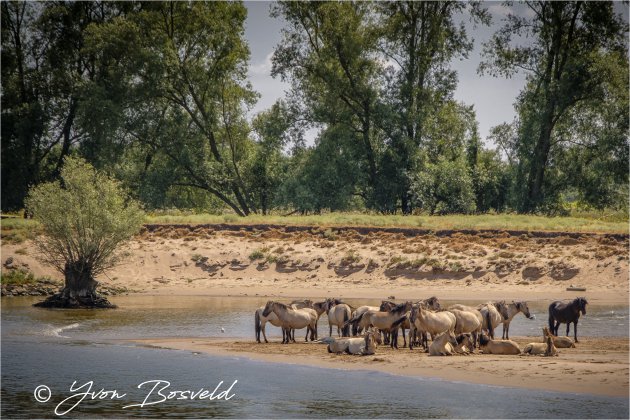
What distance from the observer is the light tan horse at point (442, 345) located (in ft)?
76.8

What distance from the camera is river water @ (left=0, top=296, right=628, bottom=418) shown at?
62.4ft

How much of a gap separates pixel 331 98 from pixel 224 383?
43.9 meters

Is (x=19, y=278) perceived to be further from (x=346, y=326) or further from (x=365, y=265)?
(x=346, y=326)

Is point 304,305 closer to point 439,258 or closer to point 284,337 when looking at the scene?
point 284,337

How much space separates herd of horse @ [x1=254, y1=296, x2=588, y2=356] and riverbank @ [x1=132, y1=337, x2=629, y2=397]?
0.38 m

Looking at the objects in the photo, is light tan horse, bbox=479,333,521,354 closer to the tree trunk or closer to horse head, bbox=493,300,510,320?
horse head, bbox=493,300,510,320

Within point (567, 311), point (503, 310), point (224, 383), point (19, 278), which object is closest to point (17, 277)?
point (19, 278)

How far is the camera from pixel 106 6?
6619 cm

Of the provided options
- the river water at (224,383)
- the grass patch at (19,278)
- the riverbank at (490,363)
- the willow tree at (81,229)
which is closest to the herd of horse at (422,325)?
the riverbank at (490,363)

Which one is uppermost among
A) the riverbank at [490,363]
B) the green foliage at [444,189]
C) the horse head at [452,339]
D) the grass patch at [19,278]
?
the green foliage at [444,189]

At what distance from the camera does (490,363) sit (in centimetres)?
2220

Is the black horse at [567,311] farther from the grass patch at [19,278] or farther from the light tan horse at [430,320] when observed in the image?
the grass patch at [19,278]

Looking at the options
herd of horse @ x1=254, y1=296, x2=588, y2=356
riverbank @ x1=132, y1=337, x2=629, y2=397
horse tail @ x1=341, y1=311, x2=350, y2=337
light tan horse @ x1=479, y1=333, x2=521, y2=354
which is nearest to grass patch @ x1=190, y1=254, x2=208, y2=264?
herd of horse @ x1=254, y1=296, x2=588, y2=356
